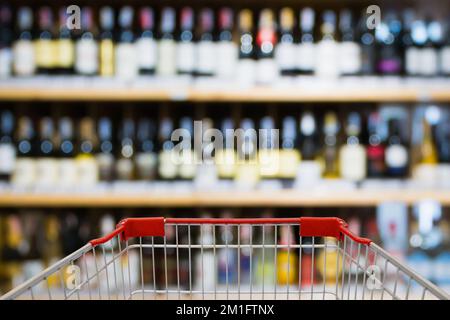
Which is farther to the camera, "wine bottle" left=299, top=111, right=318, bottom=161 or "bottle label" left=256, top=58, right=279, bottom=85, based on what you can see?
"wine bottle" left=299, top=111, right=318, bottom=161

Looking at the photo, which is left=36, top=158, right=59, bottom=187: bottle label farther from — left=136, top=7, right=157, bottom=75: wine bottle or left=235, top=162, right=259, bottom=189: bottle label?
left=235, top=162, right=259, bottom=189: bottle label

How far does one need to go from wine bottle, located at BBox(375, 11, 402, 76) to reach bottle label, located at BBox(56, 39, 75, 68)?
3.73ft

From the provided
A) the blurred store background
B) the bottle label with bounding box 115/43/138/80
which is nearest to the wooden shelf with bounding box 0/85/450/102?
the blurred store background

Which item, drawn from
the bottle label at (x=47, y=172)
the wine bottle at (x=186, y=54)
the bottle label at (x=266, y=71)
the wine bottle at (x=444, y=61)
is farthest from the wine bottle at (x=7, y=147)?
the wine bottle at (x=444, y=61)

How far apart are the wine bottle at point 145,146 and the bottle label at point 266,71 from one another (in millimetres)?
473

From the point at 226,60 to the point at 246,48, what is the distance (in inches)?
4.7

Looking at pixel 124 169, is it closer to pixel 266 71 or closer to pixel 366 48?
pixel 266 71

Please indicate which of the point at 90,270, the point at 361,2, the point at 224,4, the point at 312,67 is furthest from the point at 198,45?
the point at 90,270

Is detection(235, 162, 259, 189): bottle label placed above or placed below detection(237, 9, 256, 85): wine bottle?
below

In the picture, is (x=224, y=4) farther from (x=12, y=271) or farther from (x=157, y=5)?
(x=12, y=271)

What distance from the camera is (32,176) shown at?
181 cm

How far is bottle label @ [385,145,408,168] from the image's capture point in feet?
6.21

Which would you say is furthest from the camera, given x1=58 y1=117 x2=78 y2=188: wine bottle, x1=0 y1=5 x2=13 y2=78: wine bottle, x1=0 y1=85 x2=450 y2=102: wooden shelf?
x1=58 y1=117 x2=78 y2=188: wine bottle

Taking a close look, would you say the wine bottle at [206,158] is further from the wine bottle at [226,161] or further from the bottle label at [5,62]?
the bottle label at [5,62]
